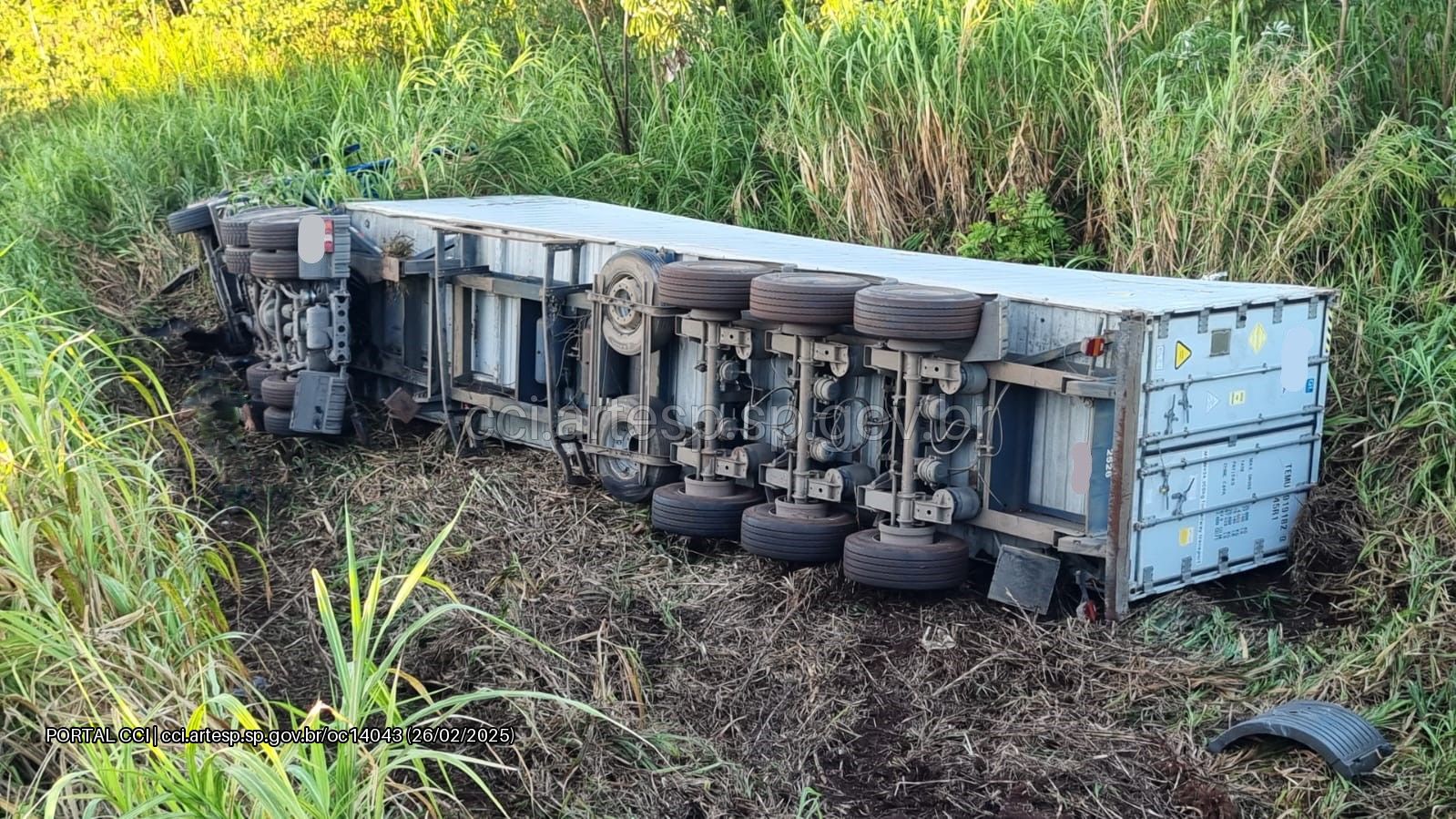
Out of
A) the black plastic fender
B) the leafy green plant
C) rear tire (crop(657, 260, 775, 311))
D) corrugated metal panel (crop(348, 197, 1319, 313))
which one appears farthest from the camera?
the leafy green plant

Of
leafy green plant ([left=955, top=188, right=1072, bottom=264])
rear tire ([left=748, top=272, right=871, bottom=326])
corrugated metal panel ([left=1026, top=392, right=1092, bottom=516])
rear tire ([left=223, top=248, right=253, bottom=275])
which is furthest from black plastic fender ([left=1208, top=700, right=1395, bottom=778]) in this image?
rear tire ([left=223, top=248, right=253, bottom=275])

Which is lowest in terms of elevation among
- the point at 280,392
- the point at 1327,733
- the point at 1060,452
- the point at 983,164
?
the point at 1327,733

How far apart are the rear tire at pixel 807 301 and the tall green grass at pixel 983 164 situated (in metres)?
1.86

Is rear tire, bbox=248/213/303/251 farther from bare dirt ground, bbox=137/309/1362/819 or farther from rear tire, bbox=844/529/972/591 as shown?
rear tire, bbox=844/529/972/591

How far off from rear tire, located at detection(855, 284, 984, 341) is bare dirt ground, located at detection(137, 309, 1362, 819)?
1.14 meters

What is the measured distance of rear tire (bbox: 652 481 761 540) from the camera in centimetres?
689

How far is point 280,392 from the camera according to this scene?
341 inches

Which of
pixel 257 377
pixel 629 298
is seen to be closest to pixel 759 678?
pixel 629 298

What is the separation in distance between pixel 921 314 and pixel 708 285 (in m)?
1.17

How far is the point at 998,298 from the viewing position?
5.98 m

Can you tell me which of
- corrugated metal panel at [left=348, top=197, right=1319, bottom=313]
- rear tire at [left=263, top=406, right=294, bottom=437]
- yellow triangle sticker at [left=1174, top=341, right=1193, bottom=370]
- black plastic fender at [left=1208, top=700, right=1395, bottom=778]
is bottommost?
black plastic fender at [left=1208, top=700, right=1395, bottom=778]

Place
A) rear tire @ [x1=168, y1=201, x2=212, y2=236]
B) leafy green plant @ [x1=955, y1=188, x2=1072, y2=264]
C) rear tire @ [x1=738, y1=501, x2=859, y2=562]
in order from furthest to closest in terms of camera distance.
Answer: rear tire @ [x1=168, y1=201, x2=212, y2=236]
leafy green plant @ [x1=955, y1=188, x2=1072, y2=264]
rear tire @ [x1=738, y1=501, x2=859, y2=562]

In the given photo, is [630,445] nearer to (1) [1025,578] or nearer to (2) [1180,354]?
(1) [1025,578]

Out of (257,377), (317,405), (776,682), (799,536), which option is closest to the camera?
(776,682)
